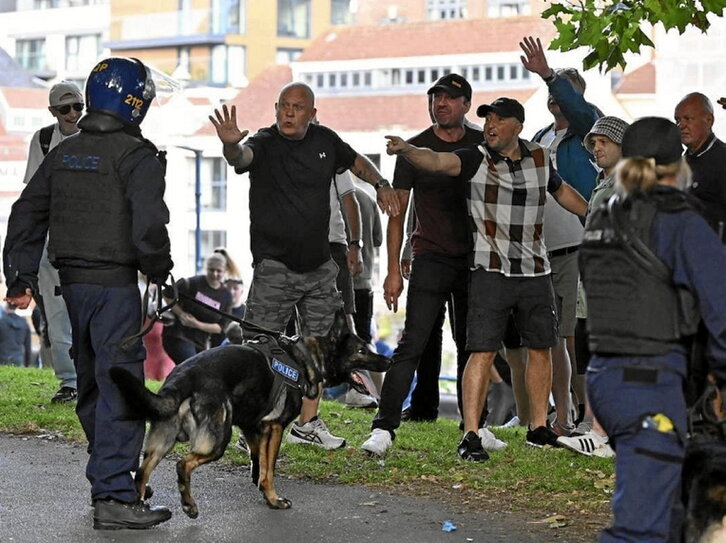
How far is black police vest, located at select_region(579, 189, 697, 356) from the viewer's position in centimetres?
423

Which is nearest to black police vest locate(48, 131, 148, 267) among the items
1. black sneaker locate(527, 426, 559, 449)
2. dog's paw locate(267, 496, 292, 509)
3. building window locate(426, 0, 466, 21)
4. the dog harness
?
the dog harness

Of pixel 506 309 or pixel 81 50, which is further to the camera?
pixel 81 50

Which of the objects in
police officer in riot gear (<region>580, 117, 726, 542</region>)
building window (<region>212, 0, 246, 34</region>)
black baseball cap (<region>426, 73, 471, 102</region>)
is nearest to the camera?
police officer in riot gear (<region>580, 117, 726, 542</region>)

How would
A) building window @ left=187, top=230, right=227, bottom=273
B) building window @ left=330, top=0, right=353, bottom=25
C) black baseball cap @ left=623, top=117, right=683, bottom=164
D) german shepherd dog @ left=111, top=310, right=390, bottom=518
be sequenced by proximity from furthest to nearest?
building window @ left=330, top=0, right=353, bottom=25
building window @ left=187, top=230, right=227, bottom=273
german shepherd dog @ left=111, top=310, right=390, bottom=518
black baseball cap @ left=623, top=117, right=683, bottom=164

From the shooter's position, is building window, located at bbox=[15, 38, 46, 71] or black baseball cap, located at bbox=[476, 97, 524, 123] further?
building window, located at bbox=[15, 38, 46, 71]

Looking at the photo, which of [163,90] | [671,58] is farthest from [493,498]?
[163,90]

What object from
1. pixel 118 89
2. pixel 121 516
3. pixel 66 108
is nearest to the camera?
pixel 121 516

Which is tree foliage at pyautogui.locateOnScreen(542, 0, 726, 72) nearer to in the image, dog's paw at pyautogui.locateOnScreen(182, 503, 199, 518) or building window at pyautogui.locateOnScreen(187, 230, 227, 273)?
dog's paw at pyautogui.locateOnScreen(182, 503, 199, 518)

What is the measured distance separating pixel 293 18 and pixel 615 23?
135ft

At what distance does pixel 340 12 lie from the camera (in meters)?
48.8

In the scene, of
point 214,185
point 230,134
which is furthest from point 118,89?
point 214,185

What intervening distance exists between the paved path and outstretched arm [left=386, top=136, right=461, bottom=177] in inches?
76.7

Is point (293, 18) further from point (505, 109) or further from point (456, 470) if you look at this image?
point (456, 470)

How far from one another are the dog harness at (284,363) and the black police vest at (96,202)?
96cm
